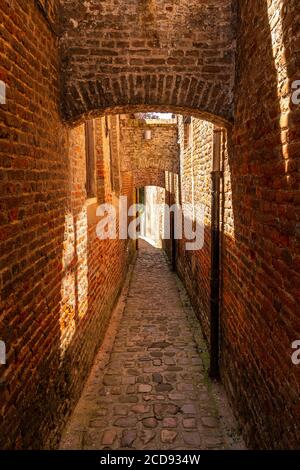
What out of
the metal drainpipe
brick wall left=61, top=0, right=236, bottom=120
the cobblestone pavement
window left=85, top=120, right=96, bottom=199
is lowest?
the cobblestone pavement

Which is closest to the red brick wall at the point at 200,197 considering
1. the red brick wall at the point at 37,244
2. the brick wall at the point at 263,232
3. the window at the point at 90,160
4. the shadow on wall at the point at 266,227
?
the brick wall at the point at 263,232

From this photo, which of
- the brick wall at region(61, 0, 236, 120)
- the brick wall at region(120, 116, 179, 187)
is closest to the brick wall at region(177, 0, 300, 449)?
the brick wall at region(61, 0, 236, 120)

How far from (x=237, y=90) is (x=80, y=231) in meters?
2.65

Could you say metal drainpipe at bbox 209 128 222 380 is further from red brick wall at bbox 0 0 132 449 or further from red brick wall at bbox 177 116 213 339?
red brick wall at bbox 0 0 132 449

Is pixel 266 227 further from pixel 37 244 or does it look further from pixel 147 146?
pixel 147 146

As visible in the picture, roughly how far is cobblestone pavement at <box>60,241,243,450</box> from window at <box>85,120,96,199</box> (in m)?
2.84

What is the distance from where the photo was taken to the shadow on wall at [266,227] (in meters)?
2.35

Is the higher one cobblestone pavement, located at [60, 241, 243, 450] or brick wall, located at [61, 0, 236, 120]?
brick wall, located at [61, 0, 236, 120]

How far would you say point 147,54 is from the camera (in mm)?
3865

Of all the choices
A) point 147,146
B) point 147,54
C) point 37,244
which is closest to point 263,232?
point 37,244

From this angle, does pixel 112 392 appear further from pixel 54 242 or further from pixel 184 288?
pixel 184 288

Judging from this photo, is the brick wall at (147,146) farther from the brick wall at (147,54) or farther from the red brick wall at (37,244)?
the brick wall at (147,54)

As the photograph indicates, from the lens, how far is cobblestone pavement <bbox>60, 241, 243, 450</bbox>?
3.82 m
